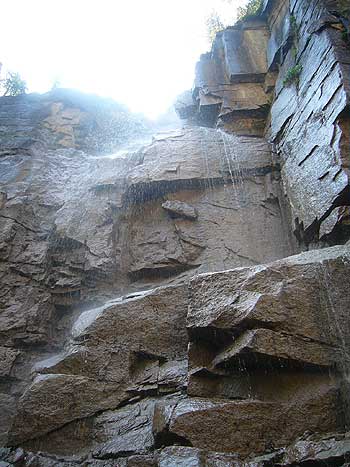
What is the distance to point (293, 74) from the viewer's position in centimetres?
880

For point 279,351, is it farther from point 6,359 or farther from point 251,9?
point 251,9

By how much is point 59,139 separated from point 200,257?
7.39m

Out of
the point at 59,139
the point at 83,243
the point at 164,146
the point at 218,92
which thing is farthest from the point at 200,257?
the point at 59,139

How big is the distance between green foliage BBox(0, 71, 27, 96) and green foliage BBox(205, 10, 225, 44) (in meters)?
8.26

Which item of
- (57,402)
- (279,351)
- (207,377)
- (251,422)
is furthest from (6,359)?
(279,351)

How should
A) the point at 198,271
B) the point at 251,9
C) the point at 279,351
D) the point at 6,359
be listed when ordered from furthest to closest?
the point at 251,9 < the point at 198,271 < the point at 6,359 < the point at 279,351

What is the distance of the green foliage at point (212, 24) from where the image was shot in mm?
15484

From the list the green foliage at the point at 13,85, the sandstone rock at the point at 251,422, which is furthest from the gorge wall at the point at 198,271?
the green foliage at the point at 13,85

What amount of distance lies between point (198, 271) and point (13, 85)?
13.0 metres

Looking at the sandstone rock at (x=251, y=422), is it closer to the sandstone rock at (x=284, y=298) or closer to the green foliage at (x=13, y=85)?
the sandstone rock at (x=284, y=298)

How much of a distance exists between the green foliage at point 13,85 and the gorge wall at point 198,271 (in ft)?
8.87

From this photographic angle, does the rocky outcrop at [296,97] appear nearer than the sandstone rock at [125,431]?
No

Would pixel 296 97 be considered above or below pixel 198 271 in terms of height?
above

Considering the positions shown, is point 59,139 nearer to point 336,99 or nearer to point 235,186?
point 235,186
